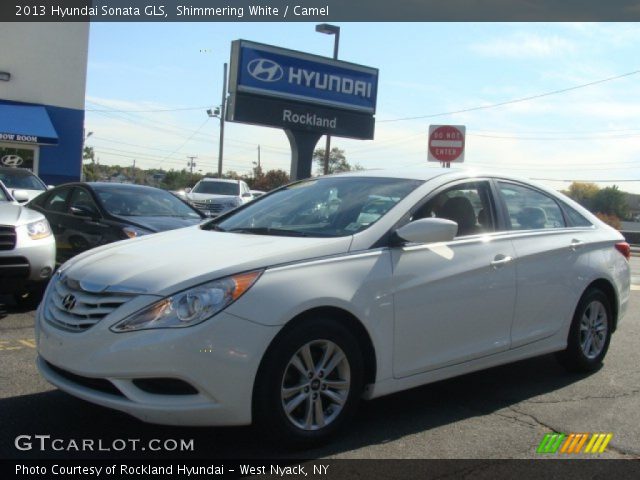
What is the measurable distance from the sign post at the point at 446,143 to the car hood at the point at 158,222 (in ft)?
19.7

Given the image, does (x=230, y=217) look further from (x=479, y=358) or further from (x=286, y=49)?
(x=286, y=49)

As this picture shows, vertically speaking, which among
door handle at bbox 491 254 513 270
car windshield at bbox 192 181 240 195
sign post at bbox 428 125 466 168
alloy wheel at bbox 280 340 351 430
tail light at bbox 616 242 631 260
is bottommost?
alloy wheel at bbox 280 340 351 430

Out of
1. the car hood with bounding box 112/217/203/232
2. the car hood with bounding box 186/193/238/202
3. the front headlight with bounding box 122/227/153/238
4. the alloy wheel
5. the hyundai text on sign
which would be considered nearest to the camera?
the alloy wheel

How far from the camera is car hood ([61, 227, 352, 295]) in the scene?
357cm

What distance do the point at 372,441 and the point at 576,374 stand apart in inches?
97.3

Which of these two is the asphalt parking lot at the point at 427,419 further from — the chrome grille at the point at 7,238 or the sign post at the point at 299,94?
the sign post at the point at 299,94

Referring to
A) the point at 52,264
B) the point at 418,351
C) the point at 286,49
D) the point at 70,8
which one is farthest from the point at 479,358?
the point at 70,8

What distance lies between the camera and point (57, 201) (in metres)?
9.70

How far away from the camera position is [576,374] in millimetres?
5633

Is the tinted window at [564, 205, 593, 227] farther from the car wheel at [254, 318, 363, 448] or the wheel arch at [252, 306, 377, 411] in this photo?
the car wheel at [254, 318, 363, 448]

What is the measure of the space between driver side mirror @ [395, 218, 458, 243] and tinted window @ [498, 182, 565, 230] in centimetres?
110

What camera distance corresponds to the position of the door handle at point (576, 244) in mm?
5410

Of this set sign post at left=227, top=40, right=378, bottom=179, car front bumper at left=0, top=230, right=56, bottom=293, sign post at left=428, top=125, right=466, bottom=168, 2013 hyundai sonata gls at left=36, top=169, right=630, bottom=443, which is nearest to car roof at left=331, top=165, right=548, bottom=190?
2013 hyundai sonata gls at left=36, top=169, right=630, bottom=443

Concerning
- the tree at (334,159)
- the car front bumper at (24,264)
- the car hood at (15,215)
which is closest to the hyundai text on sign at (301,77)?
the car hood at (15,215)
